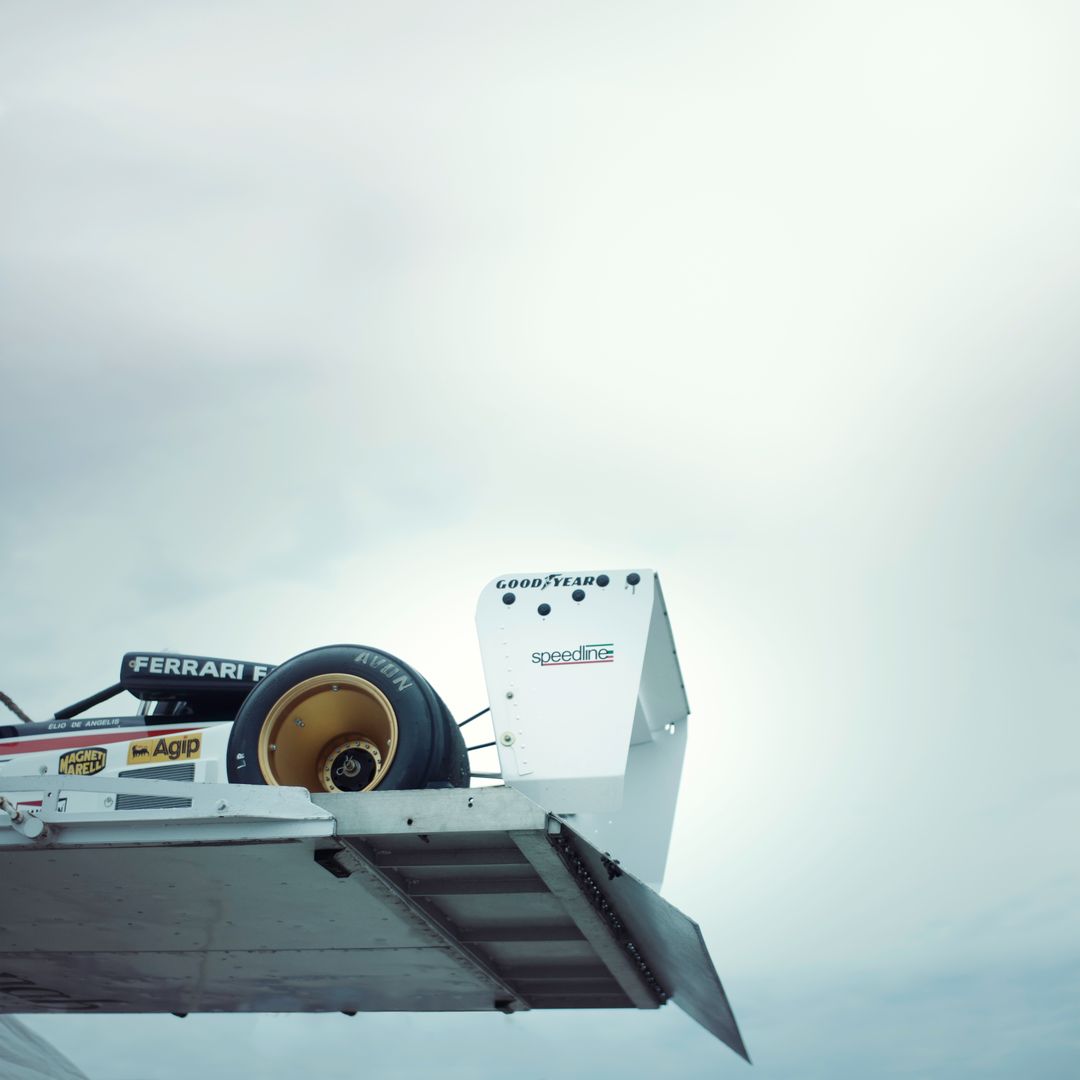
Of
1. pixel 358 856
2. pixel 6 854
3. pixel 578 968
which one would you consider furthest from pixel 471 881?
pixel 6 854

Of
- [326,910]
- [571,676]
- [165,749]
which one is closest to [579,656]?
[571,676]

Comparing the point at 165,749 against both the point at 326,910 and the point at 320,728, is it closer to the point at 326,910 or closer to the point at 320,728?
the point at 320,728

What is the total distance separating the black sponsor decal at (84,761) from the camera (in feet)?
18.6

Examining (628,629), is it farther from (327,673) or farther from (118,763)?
(118,763)

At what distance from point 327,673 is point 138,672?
1249 mm

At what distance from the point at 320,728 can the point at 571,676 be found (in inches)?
43.8

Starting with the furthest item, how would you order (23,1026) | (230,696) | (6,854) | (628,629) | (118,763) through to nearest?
(23,1026), (230,696), (118,763), (628,629), (6,854)

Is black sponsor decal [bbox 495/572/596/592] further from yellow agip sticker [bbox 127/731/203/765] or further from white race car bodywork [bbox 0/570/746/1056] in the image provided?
yellow agip sticker [bbox 127/731/203/765]

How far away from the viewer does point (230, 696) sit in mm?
6035

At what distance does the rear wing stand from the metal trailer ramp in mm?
328

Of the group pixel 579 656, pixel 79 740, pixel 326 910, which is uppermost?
pixel 79 740

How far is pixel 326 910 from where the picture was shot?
Answer: 511 cm

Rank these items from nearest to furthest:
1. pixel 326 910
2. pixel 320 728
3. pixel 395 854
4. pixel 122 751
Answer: pixel 395 854 < pixel 326 910 < pixel 320 728 < pixel 122 751

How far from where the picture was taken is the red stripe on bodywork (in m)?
5.72
